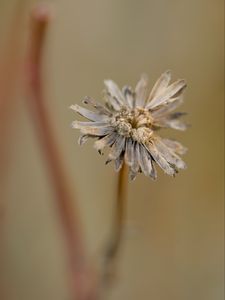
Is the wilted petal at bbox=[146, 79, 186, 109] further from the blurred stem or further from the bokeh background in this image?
the bokeh background

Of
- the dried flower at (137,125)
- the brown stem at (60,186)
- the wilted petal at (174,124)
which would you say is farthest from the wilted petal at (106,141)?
the brown stem at (60,186)

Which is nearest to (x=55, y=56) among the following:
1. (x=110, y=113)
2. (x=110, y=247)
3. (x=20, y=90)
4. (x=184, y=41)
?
(x=20, y=90)

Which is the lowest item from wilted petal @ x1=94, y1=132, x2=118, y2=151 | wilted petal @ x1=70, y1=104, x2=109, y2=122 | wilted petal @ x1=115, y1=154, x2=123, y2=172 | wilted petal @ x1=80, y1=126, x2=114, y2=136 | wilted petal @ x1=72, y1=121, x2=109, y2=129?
wilted petal @ x1=115, y1=154, x2=123, y2=172

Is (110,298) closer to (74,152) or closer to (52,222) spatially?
(52,222)

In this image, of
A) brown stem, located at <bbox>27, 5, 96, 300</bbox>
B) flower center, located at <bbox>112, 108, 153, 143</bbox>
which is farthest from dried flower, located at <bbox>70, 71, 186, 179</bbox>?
brown stem, located at <bbox>27, 5, 96, 300</bbox>

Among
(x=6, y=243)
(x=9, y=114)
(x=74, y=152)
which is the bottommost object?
(x=6, y=243)

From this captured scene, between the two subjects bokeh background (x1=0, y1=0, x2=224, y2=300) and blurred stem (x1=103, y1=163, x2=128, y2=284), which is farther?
bokeh background (x1=0, y1=0, x2=224, y2=300)
